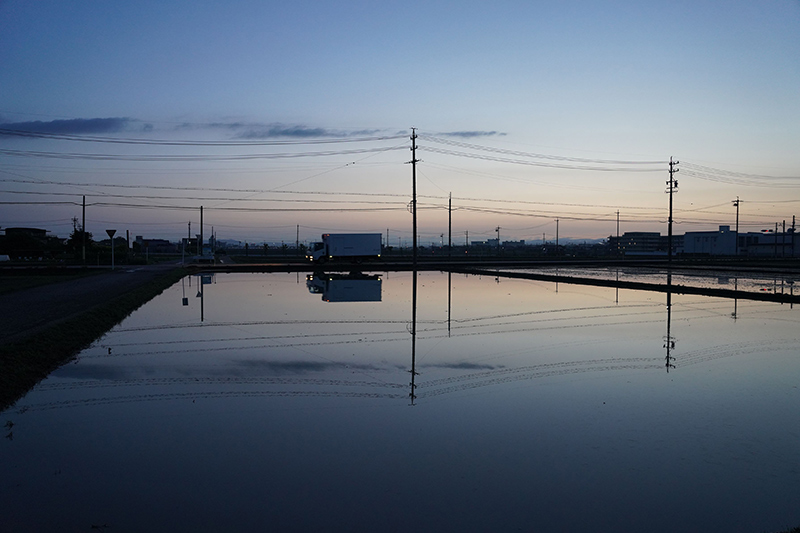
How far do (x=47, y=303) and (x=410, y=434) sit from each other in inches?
711

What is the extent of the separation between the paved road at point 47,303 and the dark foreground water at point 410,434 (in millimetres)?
2096

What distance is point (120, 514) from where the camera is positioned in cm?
543

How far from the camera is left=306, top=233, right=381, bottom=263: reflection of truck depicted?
56500mm

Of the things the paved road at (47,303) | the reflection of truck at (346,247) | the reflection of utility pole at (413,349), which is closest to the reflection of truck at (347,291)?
the reflection of utility pole at (413,349)

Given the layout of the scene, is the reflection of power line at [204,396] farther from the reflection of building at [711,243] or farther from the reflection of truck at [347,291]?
the reflection of building at [711,243]

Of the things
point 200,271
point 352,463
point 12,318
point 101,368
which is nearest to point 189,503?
point 352,463

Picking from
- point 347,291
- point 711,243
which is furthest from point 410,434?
point 711,243

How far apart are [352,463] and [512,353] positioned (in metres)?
7.17

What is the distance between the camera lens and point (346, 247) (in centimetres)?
5656

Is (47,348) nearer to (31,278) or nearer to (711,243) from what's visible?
Answer: (31,278)

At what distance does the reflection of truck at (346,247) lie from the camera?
2224 inches

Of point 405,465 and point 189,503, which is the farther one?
point 405,465

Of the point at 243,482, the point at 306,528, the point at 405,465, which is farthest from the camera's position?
the point at 405,465

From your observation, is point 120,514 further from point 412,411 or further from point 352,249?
point 352,249
